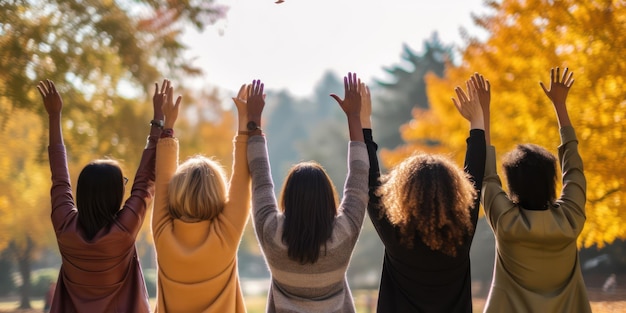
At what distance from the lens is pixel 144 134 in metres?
13.1

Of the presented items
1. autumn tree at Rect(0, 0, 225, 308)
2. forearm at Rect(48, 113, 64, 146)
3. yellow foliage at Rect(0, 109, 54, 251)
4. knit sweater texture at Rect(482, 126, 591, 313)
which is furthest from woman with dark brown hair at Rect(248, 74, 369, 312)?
yellow foliage at Rect(0, 109, 54, 251)

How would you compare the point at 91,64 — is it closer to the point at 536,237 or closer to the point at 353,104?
the point at 353,104

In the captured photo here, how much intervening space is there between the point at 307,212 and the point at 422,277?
60 cm

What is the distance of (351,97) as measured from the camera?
11.5 ft

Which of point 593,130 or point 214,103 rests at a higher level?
point 214,103

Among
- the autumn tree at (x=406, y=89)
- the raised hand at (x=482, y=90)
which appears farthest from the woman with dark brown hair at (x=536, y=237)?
the autumn tree at (x=406, y=89)

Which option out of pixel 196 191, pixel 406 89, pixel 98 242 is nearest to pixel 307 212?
pixel 196 191

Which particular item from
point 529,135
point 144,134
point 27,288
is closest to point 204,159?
point 529,135

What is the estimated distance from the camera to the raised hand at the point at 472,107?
346 centimetres

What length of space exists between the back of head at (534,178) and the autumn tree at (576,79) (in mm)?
5460

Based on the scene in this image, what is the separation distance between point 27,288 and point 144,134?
819 centimetres

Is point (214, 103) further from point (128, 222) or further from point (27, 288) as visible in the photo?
point (128, 222)

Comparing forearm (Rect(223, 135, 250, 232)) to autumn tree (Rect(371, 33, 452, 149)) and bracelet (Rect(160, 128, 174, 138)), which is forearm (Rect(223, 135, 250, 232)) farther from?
autumn tree (Rect(371, 33, 452, 149))

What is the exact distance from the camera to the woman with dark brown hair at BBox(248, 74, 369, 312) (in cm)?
291
